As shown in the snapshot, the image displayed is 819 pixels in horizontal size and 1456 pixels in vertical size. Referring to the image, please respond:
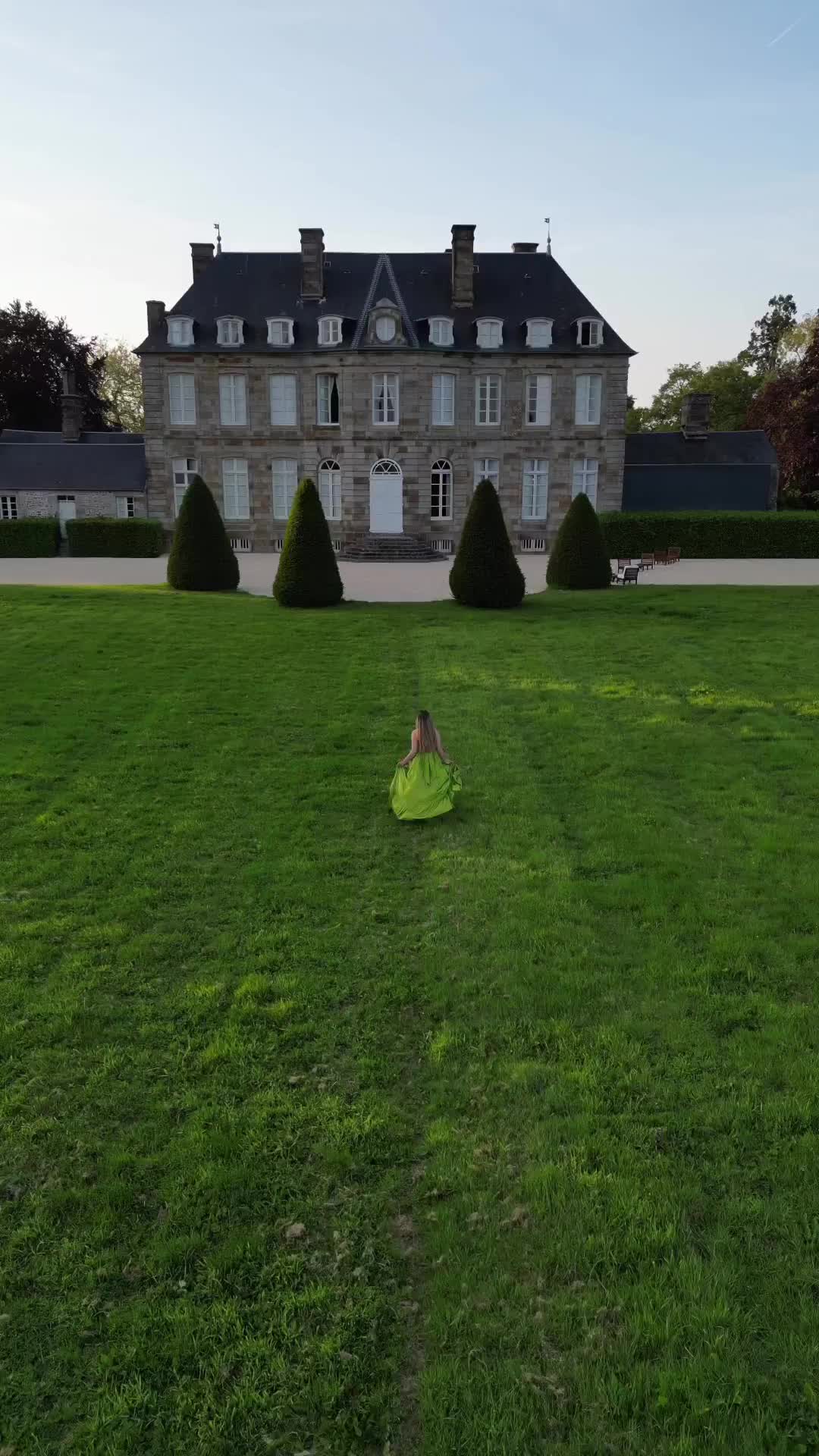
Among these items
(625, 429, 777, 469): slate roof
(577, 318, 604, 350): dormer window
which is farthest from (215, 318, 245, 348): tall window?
Result: (625, 429, 777, 469): slate roof

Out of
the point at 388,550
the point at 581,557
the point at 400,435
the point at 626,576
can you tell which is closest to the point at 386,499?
the point at 400,435

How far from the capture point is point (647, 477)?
125 ft

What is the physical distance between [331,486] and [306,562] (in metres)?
18.0

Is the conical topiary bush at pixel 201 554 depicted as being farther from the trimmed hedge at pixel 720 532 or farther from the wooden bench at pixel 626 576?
the trimmed hedge at pixel 720 532

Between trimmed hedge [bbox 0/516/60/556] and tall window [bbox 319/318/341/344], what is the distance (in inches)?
475

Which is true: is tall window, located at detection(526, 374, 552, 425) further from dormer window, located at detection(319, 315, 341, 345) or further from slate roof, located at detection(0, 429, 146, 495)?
slate roof, located at detection(0, 429, 146, 495)

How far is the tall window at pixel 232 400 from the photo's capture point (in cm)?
3562

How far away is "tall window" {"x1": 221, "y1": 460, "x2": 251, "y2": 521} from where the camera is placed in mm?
36344

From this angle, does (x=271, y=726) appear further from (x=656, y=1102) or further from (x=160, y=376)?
(x=160, y=376)

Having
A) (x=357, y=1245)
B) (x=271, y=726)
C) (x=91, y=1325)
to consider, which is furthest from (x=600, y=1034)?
(x=271, y=726)

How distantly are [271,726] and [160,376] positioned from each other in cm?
2944

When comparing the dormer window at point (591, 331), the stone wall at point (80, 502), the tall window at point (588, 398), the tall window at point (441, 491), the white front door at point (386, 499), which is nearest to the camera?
the dormer window at point (591, 331)

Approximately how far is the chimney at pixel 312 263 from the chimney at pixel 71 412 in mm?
11401

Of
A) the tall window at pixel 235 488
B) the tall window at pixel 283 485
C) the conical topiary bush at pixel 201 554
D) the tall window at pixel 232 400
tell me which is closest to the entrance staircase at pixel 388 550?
the tall window at pixel 283 485
